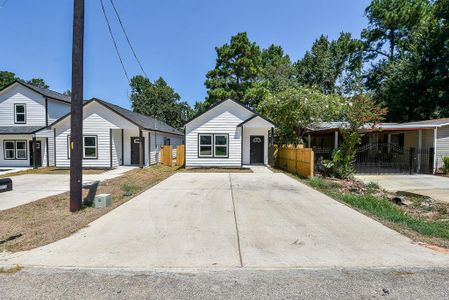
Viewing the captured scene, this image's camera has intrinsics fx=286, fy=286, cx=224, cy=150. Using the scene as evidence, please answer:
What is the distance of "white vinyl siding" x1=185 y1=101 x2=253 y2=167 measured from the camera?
1983cm

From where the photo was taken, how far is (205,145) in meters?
20.0

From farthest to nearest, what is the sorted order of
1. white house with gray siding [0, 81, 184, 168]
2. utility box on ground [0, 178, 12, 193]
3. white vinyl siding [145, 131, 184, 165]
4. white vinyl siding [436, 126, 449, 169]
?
white vinyl siding [145, 131, 184, 165], white house with gray siding [0, 81, 184, 168], white vinyl siding [436, 126, 449, 169], utility box on ground [0, 178, 12, 193]

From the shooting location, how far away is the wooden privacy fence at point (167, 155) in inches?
920

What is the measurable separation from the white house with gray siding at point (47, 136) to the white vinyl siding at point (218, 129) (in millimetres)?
3418

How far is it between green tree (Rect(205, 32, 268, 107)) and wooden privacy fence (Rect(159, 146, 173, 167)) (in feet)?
43.1

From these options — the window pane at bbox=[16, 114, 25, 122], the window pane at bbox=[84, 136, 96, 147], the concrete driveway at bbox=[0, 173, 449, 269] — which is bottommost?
the concrete driveway at bbox=[0, 173, 449, 269]

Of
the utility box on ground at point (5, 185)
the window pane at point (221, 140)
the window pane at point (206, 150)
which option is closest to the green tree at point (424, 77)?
the window pane at point (221, 140)

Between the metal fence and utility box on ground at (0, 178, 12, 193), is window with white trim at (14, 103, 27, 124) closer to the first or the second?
utility box on ground at (0, 178, 12, 193)

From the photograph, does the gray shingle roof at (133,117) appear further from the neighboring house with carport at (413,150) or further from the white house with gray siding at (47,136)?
the neighboring house with carport at (413,150)

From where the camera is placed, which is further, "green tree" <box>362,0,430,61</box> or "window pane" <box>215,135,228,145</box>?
"green tree" <box>362,0,430,61</box>

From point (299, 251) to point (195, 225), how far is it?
246 centimetres

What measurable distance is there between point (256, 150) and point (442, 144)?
1200 centimetres

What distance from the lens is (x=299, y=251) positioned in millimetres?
4812

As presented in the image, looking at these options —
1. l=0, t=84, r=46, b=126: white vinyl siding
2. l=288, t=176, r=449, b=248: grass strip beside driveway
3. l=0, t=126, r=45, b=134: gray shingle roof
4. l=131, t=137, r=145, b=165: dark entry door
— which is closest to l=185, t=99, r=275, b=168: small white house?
l=131, t=137, r=145, b=165: dark entry door
